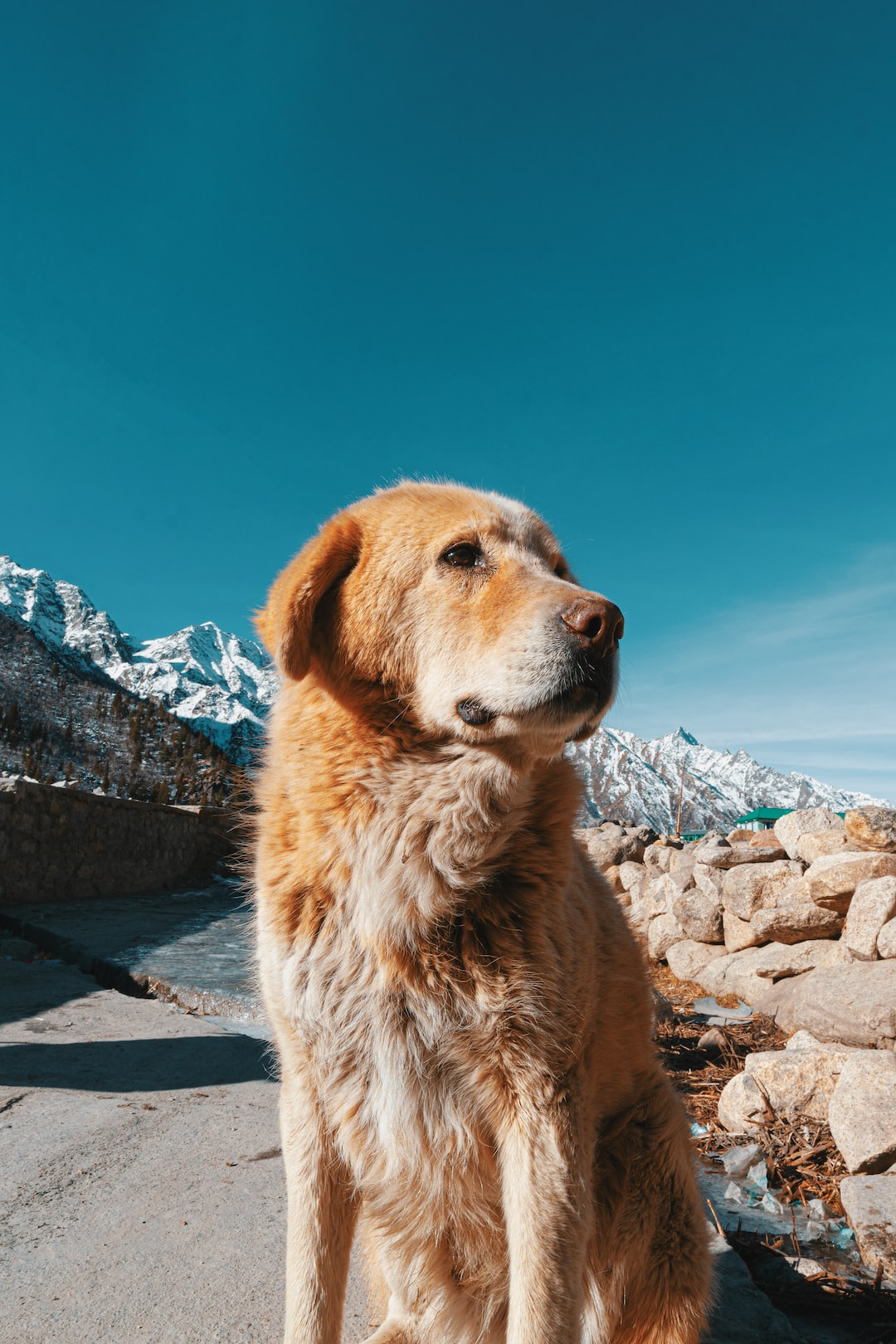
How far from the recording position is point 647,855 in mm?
10164

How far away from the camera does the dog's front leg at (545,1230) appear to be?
5.12 feet

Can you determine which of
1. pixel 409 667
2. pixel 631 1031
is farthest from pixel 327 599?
pixel 631 1031

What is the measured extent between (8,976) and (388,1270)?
504cm

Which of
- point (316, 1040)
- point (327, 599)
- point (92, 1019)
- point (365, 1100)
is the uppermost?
point (327, 599)

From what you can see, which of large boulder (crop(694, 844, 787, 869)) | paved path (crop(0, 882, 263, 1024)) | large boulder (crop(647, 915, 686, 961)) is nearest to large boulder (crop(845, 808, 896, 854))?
large boulder (crop(694, 844, 787, 869))

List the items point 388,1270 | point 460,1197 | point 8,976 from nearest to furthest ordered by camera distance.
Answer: point 460,1197 → point 388,1270 → point 8,976

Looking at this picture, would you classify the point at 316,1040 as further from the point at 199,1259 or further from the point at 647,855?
the point at 647,855

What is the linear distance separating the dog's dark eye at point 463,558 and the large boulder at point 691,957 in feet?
18.8

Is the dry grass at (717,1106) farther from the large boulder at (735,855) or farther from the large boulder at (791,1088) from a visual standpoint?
the large boulder at (735,855)

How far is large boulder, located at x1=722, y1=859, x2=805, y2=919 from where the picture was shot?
6293mm

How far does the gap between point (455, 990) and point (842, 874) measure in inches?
182

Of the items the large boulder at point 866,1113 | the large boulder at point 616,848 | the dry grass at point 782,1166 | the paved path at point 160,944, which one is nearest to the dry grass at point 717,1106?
the dry grass at point 782,1166

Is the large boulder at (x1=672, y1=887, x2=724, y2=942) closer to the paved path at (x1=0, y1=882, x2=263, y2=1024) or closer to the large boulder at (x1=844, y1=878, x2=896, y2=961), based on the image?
the large boulder at (x1=844, y1=878, x2=896, y2=961)

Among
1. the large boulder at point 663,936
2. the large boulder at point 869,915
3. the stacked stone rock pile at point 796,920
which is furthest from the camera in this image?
the large boulder at point 663,936
